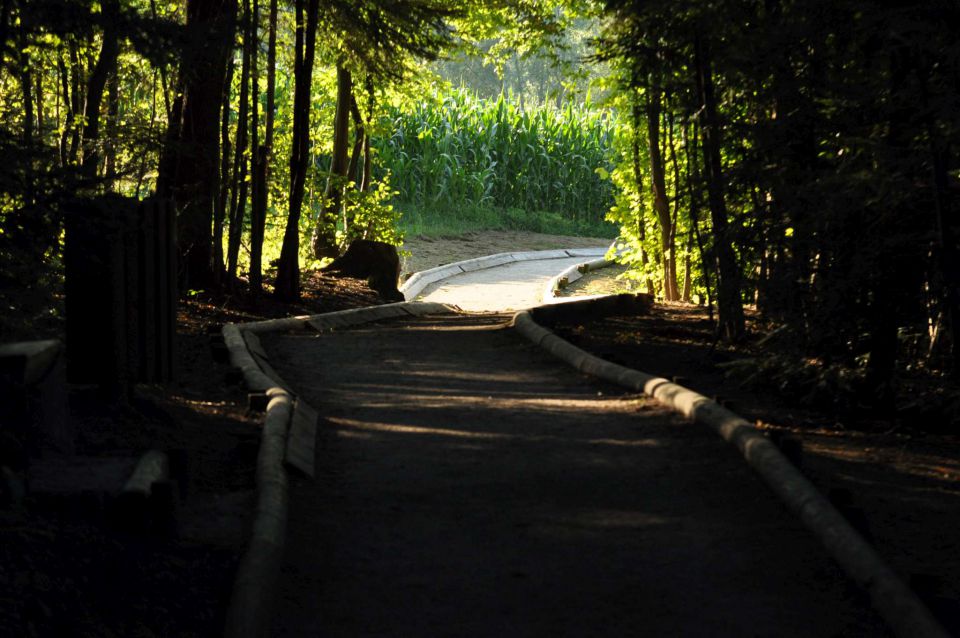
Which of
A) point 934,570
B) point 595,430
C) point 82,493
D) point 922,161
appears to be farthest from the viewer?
point 595,430

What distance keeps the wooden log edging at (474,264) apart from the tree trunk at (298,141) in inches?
263

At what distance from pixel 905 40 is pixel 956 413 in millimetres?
2637

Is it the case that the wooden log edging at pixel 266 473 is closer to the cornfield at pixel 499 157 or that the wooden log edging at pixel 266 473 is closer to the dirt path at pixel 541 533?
the dirt path at pixel 541 533

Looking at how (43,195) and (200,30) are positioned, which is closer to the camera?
(43,195)

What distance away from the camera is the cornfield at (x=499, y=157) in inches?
1553

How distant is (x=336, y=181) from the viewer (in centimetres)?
2136

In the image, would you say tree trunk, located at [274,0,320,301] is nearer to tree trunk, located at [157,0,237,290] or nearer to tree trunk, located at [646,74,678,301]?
tree trunk, located at [157,0,237,290]

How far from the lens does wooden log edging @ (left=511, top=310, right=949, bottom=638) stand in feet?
12.8

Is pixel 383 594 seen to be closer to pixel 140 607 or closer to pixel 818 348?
pixel 140 607

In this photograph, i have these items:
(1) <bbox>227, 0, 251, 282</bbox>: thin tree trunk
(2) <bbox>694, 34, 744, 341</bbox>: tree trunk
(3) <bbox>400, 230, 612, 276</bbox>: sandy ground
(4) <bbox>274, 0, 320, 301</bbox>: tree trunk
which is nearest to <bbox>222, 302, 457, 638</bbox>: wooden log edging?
(1) <bbox>227, 0, 251, 282</bbox>: thin tree trunk

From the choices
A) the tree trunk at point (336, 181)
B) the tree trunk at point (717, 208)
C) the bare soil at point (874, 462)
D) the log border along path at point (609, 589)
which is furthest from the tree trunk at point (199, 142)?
the log border along path at point (609, 589)

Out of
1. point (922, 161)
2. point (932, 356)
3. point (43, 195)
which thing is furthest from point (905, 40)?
point (43, 195)

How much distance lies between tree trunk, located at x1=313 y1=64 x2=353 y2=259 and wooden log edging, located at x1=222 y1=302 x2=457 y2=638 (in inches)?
405

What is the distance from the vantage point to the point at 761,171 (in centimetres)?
876
